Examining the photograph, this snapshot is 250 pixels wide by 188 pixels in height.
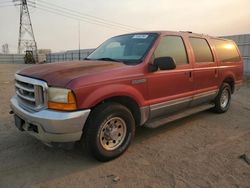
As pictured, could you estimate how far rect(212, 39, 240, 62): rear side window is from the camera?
5981 millimetres

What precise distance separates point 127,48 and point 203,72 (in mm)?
1802

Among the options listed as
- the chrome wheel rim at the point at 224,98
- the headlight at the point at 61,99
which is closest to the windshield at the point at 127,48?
the headlight at the point at 61,99

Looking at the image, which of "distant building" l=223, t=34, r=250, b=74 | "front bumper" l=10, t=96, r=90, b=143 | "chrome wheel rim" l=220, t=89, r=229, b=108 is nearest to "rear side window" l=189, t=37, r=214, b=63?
"chrome wheel rim" l=220, t=89, r=229, b=108

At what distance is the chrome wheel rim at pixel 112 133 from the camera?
357 cm

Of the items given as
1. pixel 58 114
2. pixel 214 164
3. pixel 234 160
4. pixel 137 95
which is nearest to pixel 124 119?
pixel 137 95

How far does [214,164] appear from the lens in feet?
11.5

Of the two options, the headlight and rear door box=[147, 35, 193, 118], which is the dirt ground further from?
the headlight

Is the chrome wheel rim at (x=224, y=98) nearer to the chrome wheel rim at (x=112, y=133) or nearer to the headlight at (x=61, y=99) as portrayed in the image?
the chrome wheel rim at (x=112, y=133)

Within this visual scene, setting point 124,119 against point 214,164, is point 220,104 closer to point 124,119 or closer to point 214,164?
point 214,164

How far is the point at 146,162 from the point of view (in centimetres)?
355

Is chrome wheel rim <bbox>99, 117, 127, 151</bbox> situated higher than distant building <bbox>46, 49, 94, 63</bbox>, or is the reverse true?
chrome wheel rim <bbox>99, 117, 127, 151</bbox>

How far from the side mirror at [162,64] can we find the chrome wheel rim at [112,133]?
1.00 metres

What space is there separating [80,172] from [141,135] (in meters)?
1.67

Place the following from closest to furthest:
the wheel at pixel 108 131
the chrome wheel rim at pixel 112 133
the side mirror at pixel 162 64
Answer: the wheel at pixel 108 131 < the chrome wheel rim at pixel 112 133 < the side mirror at pixel 162 64
